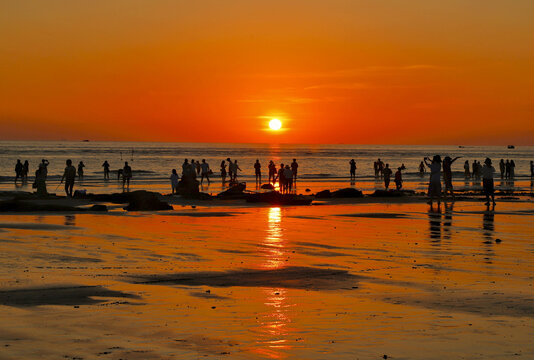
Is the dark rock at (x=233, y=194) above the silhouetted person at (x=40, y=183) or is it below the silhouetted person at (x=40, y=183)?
below

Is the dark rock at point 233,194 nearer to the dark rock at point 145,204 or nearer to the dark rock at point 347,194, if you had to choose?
the dark rock at point 347,194

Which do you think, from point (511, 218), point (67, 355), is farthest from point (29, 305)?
point (511, 218)

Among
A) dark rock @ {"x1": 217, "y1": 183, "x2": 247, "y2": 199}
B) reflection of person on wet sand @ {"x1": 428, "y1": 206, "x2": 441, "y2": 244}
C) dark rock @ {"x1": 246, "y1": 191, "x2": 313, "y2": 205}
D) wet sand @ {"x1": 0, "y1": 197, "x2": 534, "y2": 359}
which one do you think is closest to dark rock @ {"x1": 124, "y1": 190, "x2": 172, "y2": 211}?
dark rock @ {"x1": 246, "y1": 191, "x2": 313, "y2": 205}

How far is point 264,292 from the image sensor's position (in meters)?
10.2

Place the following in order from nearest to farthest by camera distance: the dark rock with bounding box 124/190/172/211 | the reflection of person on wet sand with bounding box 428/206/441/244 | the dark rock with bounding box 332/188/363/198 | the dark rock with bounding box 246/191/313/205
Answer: the reflection of person on wet sand with bounding box 428/206/441/244
the dark rock with bounding box 124/190/172/211
the dark rock with bounding box 246/191/313/205
the dark rock with bounding box 332/188/363/198

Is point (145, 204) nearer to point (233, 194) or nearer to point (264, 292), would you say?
point (233, 194)

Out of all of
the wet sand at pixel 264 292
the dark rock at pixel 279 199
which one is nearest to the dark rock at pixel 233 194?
the dark rock at pixel 279 199

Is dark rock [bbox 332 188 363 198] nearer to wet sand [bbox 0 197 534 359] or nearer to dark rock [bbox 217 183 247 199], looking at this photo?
dark rock [bbox 217 183 247 199]

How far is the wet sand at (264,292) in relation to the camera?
7.29 meters

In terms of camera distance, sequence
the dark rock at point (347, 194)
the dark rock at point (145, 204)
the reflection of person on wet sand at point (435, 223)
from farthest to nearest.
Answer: the dark rock at point (347, 194), the dark rock at point (145, 204), the reflection of person on wet sand at point (435, 223)

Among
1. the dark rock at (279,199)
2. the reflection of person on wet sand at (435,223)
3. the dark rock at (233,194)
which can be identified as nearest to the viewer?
the reflection of person on wet sand at (435,223)

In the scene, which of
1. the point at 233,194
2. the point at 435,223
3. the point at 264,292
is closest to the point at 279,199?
the point at 233,194

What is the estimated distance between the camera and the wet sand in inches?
287

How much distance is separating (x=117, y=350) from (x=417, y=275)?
6326 millimetres
